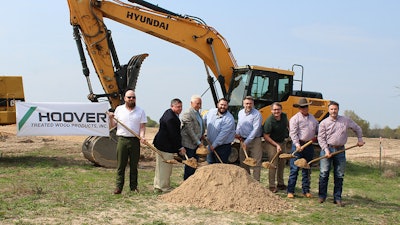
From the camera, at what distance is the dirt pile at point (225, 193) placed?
7.59m

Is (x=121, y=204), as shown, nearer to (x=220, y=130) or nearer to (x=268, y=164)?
(x=220, y=130)

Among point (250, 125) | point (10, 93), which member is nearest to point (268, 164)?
point (250, 125)

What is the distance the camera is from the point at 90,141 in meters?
12.7

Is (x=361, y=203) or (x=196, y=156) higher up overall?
(x=196, y=156)

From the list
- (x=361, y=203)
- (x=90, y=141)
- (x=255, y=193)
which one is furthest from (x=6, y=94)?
(x=361, y=203)

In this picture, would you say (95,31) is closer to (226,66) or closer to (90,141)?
(90,141)

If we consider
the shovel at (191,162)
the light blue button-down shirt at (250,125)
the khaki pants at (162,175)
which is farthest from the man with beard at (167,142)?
the light blue button-down shirt at (250,125)

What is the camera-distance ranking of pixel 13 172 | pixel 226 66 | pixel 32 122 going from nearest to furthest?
pixel 13 172
pixel 32 122
pixel 226 66

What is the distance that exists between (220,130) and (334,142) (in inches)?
75.3

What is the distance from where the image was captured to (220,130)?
8.94 metres

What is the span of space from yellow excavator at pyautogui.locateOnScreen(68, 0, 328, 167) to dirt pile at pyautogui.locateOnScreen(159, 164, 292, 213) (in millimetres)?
4944

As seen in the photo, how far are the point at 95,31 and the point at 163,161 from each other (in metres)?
5.87

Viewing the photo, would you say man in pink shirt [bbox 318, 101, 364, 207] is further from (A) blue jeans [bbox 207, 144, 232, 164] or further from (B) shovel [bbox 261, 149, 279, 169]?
(A) blue jeans [bbox 207, 144, 232, 164]

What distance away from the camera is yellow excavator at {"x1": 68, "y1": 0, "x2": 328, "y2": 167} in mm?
13078
